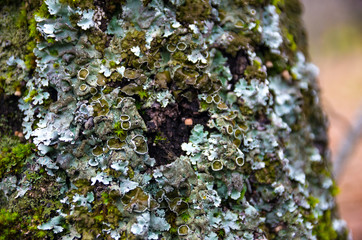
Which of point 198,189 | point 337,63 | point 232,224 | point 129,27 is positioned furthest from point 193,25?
point 337,63

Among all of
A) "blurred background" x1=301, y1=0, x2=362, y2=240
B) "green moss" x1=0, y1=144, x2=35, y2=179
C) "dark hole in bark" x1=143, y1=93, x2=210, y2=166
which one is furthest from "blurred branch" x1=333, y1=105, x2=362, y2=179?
"green moss" x1=0, y1=144, x2=35, y2=179

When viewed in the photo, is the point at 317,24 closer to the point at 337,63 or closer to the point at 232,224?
the point at 337,63

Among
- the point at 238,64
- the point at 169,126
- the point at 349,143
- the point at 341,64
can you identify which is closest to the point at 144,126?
the point at 169,126

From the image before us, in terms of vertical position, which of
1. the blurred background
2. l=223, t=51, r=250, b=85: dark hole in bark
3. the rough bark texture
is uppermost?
l=223, t=51, r=250, b=85: dark hole in bark

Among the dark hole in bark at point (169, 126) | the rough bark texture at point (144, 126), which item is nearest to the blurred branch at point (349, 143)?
the rough bark texture at point (144, 126)

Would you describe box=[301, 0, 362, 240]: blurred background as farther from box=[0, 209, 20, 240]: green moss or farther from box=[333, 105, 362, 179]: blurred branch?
box=[0, 209, 20, 240]: green moss

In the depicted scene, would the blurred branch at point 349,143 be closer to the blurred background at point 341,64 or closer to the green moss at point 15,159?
the blurred background at point 341,64
